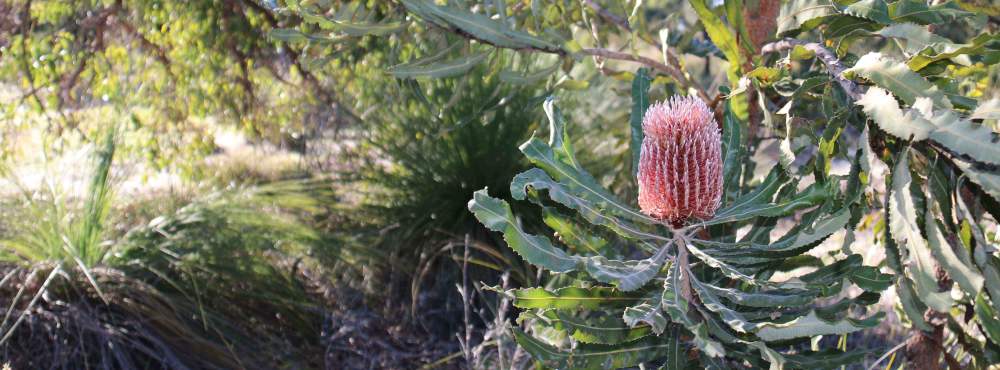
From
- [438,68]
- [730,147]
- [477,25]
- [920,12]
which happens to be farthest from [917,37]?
[438,68]

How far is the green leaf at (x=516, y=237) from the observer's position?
3.26 ft

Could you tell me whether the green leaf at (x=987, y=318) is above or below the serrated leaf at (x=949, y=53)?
below

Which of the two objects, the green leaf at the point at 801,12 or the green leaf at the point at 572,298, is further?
the green leaf at the point at 801,12

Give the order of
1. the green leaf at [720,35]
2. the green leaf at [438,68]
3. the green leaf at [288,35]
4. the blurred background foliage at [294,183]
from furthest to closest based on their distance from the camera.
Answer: the blurred background foliage at [294,183], the green leaf at [288,35], the green leaf at [438,68], the green leaf at [720,35]

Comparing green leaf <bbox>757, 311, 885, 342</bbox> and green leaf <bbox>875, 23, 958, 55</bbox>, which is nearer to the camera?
green leaf <bbox>757, 311, 885, 342</bbox>

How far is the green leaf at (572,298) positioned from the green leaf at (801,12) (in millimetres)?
573

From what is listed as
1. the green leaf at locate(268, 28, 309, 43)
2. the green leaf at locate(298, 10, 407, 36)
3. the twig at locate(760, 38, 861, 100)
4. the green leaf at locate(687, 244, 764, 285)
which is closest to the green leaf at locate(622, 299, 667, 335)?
the green leaf at locate(687, 244, 764, 285)

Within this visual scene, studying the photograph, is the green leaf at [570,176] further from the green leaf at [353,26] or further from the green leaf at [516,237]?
the green leaf at [353,26]

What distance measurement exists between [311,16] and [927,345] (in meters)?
1.26

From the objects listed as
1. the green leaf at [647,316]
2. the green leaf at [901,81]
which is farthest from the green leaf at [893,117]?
the green leaf at [647,316]

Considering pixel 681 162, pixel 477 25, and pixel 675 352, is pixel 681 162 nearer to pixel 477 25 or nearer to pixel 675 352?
pixel 675 352

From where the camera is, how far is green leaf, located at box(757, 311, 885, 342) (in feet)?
2.81

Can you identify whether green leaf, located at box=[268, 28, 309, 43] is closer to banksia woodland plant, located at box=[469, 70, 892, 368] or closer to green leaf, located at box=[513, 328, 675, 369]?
banksia woodland plant, located at box=[469, 70, 892, 368]

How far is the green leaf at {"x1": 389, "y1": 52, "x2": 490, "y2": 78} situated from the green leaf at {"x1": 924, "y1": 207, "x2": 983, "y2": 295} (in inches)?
35.3
